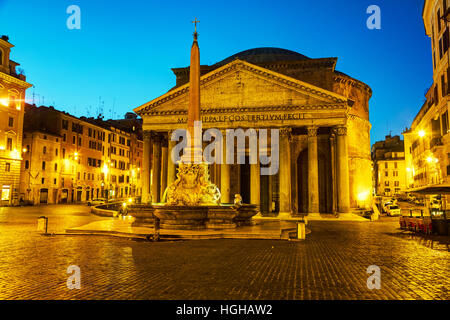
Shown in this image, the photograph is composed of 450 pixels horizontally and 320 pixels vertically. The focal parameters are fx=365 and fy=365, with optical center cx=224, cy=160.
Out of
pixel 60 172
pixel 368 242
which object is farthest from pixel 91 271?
pixel 60 172

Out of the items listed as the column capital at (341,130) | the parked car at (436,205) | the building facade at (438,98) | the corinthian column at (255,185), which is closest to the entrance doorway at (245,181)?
the corinthian column at (255,185)

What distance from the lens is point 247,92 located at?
1215 inches

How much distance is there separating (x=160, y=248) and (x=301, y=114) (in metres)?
20.9

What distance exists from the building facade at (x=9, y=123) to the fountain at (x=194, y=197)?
30606mm

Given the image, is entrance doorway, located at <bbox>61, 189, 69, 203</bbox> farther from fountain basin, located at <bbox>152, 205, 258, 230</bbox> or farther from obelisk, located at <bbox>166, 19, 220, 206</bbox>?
fountain basin, located at <bbox>152, 205, 258, 230</bbox>

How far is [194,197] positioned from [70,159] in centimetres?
4178

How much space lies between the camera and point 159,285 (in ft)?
21.7

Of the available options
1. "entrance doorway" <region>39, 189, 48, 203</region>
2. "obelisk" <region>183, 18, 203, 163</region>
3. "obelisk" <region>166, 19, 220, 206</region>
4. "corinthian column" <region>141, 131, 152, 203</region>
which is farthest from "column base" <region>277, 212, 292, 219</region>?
"entrance doorway" <region>39, 189, 48, 203</region>

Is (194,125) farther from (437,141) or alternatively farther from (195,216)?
(437,141)

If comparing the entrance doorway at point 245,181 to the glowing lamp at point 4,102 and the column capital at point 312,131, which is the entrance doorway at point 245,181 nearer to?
the column capital at point 312,131

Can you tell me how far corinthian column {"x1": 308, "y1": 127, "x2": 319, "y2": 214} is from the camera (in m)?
28.3

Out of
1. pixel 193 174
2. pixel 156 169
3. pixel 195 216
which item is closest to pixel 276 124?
pixel 156 169

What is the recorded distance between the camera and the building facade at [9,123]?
38.4 meters
